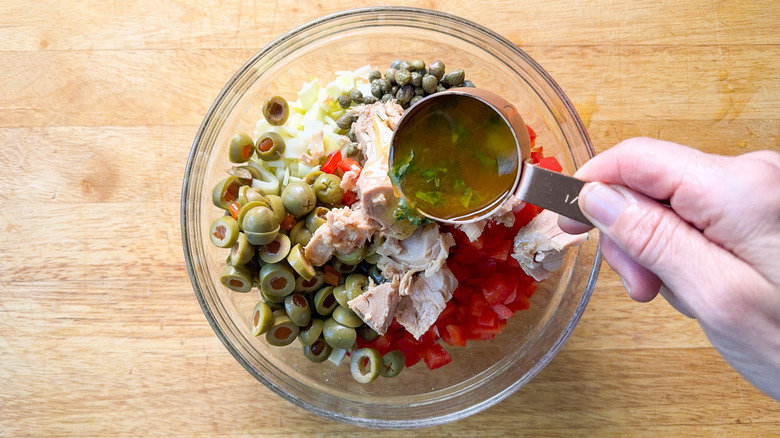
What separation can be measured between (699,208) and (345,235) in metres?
1.35

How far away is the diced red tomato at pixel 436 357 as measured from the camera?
8.36 feet

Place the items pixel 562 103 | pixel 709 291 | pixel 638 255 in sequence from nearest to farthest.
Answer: pixel 709 291
pixel 638 255
pixel 562 103

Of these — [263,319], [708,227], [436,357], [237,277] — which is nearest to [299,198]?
[237,277]

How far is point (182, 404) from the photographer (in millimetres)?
2795

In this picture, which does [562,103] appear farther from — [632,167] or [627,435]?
[627,435]

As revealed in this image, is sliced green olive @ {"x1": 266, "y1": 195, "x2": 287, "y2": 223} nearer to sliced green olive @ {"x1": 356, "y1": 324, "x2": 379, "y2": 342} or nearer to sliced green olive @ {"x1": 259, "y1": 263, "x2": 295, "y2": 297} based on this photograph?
sliced green olive @ {"x1": 259, "y1": 263, "x2": 295, "y2": 297}

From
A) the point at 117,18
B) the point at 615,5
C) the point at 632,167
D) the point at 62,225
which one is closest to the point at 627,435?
the point at 632,167

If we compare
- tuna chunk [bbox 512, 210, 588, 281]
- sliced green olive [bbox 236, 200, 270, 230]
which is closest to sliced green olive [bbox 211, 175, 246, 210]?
sliced green olive [bbox 236, 200, 270, 230]

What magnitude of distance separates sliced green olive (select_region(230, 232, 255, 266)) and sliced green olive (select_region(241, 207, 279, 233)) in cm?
7

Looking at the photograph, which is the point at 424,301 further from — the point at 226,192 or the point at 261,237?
the point at 226,192

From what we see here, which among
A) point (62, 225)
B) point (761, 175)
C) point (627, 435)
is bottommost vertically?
point (627, 435)

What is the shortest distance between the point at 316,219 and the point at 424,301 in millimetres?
622

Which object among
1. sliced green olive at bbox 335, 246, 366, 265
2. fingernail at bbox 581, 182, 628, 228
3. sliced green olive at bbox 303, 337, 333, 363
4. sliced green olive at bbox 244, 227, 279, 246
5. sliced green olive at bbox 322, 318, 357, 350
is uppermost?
fingernail at bbox 581, 182, 628, 228

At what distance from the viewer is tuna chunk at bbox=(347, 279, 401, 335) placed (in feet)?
7.68
